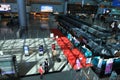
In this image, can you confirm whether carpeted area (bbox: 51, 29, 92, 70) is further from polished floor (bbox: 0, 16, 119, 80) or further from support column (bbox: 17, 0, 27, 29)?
support column (bbox: 17, 0, 27, 29)

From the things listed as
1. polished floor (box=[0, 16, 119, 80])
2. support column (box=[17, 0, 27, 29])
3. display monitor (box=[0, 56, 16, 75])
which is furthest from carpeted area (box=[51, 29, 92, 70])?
support column (box=[17, 0, 27, 29])

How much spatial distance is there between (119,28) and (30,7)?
2296cm

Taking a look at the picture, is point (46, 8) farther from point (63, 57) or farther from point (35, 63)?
point (35, 63)

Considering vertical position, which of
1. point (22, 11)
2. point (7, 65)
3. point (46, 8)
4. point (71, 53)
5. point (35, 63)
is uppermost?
point (46, 8)

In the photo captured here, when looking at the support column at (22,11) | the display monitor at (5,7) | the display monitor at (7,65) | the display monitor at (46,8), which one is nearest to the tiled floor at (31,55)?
the display monitor at (7,65)

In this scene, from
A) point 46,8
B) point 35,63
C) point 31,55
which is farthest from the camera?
point 46,8

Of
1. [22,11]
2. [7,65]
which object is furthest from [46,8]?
[7,65]

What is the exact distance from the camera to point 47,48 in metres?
15.3

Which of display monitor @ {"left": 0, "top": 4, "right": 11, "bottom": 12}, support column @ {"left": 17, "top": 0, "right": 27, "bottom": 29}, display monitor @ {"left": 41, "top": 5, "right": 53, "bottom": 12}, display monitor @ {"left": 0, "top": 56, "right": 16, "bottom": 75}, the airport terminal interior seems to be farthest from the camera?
display monitor @ {"left": 41, "top": 5, "right": 53, "bottom": 12}

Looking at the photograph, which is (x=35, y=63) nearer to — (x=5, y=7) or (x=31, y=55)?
(x=31, y=55)

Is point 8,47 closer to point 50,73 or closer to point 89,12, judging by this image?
point 50,73

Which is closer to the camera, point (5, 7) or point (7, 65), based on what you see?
point (7, 65)

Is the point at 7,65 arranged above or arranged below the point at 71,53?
above

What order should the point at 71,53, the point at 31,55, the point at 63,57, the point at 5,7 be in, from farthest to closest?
the point at 5,7
the point at 71,53
the point at 31,55
the point at 63,57
